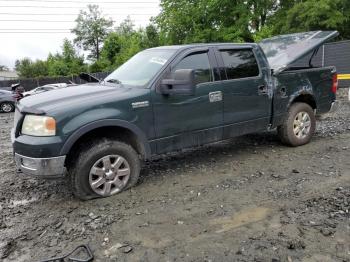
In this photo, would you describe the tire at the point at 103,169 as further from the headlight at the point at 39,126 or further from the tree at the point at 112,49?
the tree at the point at 112,49

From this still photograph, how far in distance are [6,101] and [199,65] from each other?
15999mm

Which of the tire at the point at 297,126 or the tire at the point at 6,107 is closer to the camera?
the tire at the point at 297,126

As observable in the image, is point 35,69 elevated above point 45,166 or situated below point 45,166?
above

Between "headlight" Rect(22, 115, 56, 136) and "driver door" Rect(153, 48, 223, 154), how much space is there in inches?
51.5

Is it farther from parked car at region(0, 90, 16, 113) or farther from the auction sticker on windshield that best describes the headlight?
parked car at region(0, 90, 16, 113)

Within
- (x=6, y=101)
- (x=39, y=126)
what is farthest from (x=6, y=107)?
(x=39, y=126)

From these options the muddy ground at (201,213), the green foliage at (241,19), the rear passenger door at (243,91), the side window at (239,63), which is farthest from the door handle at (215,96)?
the green foliage at (241,19)

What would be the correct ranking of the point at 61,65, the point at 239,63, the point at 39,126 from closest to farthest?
the point at 39,126
the point at 239,63
the point at 61,65

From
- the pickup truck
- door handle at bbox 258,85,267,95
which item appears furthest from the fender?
door handle at bbox 258,85,267,95

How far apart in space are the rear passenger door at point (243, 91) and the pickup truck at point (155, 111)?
16 mm

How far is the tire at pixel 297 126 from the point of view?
6124mm

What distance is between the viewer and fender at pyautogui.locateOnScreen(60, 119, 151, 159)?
159 inches

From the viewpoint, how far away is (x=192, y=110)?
492cm

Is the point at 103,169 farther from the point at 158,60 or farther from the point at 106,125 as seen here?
the point at 158,60
